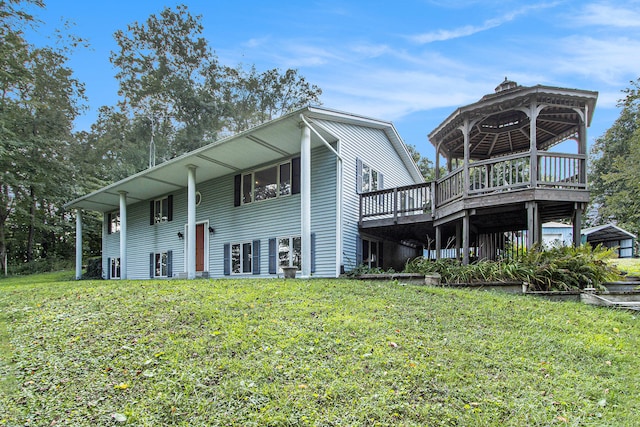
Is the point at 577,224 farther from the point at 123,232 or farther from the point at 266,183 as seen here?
the point at 123,232

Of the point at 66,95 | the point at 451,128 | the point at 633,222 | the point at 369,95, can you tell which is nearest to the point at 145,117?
the point at 66,95

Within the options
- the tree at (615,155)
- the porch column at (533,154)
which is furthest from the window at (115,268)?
the tree at (615,155)

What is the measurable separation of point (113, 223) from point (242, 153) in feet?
41.7

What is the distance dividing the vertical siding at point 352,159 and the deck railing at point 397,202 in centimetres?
39

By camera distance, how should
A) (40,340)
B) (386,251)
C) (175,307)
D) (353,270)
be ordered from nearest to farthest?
(40,340)
(175,307)
(353,270)
(386,251)

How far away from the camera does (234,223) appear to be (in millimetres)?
14164

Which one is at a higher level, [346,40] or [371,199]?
[346,40]

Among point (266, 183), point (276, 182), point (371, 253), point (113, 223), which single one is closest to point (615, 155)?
point (371, 253)

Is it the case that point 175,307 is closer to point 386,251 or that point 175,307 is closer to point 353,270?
point 353,270

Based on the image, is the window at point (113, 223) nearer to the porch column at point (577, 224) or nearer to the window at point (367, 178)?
the window at point (367, 178)

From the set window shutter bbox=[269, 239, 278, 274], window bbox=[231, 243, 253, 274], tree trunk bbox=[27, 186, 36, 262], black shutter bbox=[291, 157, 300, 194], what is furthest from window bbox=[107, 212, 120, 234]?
black shutter bbox=[291, 157, 300, 194]

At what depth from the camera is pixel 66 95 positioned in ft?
87.8

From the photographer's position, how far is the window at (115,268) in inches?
798

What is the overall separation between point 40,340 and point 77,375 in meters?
1.55
